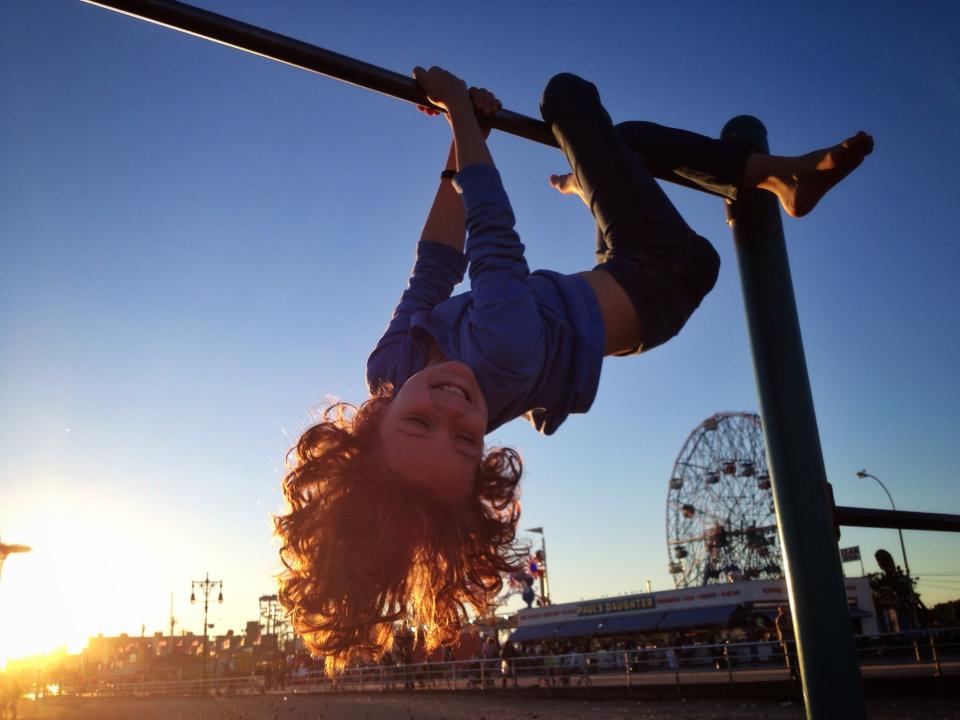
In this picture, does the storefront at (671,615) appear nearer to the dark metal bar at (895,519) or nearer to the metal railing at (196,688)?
the metal railing at (196,688)

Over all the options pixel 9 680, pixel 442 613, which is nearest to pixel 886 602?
pixel 9 680

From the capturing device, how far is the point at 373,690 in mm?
19484

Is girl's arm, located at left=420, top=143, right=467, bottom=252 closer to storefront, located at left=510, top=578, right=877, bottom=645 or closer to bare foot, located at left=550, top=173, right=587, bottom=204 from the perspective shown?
bare foot, located at left=550, top=173, right=587, bottom=204

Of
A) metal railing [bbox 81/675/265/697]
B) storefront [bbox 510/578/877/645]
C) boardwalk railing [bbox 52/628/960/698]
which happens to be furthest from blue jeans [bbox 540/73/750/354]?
metal railing [bbox 81/675/265/697]

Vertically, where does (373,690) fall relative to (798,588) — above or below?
below

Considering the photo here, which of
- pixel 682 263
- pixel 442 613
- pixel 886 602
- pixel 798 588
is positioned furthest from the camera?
pixel 886 602

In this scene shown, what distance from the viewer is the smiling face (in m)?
2.01

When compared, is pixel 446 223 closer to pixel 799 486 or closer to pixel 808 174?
pixel 808 174

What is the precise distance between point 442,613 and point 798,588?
1.40 metres

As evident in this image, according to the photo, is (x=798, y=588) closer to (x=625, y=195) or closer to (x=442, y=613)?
(x=625, y=195)

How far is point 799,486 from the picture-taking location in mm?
1588

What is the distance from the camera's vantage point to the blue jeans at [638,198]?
87.9 inches

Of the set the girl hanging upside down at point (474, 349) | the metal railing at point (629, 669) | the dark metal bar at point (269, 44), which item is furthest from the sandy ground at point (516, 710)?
the dark metal bar at point (269, 44)

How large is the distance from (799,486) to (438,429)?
0.91 meters
